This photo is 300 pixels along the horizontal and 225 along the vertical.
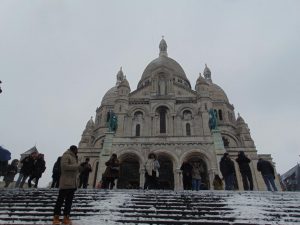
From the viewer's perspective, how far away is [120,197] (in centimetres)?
901

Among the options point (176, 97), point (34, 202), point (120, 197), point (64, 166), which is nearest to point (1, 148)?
point (34, 202)

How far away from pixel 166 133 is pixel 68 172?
2231 cm

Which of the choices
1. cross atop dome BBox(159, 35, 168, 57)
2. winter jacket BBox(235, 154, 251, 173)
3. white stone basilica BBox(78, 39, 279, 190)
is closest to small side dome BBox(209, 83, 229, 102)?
white stone basilica BBox(78, 39, 279, 190)

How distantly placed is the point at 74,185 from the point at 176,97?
25644mm

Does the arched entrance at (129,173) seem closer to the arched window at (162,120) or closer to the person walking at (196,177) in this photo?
the arched window at (162,120)

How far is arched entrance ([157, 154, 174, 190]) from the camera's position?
25.2 metres

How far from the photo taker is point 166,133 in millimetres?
28203

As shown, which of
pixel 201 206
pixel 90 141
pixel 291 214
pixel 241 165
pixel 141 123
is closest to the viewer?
pixel 291 214

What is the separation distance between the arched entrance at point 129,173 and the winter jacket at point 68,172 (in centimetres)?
1922

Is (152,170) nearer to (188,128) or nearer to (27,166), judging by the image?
(27,166)

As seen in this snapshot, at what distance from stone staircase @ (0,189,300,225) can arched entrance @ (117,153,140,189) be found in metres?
16.2

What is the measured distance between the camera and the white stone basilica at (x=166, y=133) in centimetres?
2451

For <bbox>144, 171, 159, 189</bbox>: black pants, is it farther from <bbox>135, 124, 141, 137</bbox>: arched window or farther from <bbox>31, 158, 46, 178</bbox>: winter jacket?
<bbox>135, 124, 141, 137</bbox>: arched window

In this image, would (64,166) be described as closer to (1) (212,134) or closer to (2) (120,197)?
(2) (120,197)
